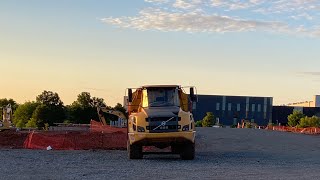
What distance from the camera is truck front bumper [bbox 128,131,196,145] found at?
2219 cm

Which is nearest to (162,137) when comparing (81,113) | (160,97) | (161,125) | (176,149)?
(161,125)

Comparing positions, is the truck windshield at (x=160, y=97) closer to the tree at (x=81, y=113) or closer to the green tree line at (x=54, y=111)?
the green tree line at (x=54, y=111)

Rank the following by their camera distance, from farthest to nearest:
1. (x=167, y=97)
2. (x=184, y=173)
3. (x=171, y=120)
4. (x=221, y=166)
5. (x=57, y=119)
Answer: (x=57, y=119)
(x=167, y=97)
(x=171, y=120)
(x=221, y=166)
(x=184, y=173)

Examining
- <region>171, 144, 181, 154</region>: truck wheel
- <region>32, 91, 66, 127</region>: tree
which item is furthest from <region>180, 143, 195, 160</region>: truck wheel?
<region>32, 91, 66, 127</region>: tree

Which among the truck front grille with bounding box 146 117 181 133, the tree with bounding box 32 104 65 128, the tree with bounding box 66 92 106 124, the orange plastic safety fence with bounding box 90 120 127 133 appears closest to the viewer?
the truck front grille with bounding box 146 117 181 133

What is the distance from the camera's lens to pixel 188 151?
23047 millimetres

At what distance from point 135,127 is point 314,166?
6.71 m

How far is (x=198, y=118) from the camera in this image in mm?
158250

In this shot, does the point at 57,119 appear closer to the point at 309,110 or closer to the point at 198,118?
the point at 198,118

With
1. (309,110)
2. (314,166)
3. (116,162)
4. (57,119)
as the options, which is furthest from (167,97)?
(309,110)

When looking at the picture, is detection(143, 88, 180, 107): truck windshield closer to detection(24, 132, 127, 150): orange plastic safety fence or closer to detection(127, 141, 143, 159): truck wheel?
detection(127, 141, 143, 159): truck wheel

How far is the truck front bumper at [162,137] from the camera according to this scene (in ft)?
72.8

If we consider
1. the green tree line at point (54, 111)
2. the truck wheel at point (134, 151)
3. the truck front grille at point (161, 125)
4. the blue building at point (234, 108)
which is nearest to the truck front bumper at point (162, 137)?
the truck front grille at point (161, 125)

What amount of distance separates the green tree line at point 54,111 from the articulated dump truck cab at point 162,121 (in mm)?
78589
